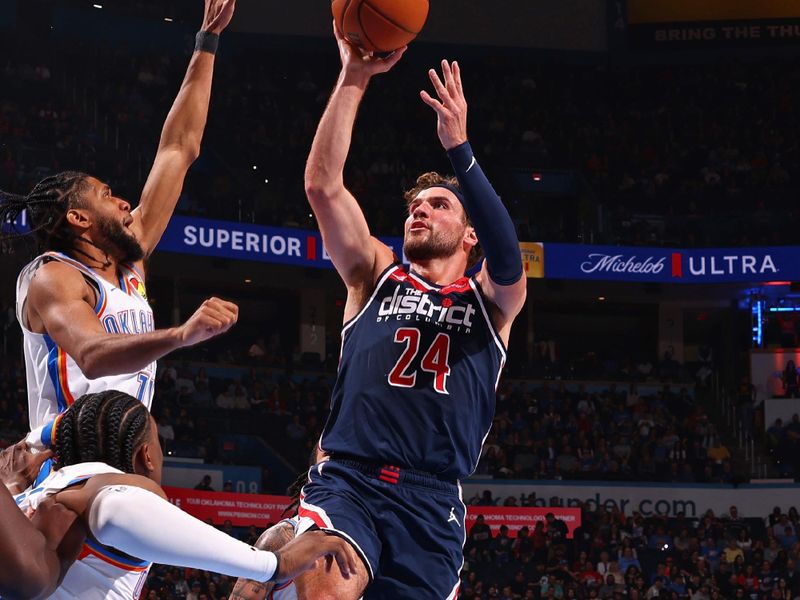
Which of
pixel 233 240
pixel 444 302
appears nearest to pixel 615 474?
pixel 233 240

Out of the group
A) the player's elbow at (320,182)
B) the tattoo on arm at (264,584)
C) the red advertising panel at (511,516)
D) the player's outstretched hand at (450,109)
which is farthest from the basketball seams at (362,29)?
the red advertising panel at (511,516)

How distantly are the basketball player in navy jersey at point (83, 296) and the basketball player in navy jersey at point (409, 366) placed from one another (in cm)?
93

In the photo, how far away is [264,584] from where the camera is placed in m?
4.65

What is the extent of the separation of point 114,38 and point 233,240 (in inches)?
349

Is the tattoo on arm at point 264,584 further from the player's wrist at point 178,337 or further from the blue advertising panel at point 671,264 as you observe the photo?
the blue advertising panel at point 671,264

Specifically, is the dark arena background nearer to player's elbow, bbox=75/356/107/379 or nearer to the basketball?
the basketball

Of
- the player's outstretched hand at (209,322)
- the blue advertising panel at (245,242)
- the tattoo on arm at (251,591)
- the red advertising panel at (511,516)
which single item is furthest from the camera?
the blue advertising panel at (245,242)

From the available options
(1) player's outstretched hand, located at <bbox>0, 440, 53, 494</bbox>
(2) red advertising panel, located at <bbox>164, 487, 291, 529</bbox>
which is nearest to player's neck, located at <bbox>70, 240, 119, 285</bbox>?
(1) player's outstretched hand, located at <bbox>0, 440, 53, 494</bbox>

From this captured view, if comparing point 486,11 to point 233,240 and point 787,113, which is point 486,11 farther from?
point 233,240

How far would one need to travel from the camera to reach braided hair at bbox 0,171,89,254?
194 inches

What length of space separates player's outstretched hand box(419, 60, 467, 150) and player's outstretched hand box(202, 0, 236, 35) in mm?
1359

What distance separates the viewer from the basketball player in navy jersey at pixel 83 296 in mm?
4184

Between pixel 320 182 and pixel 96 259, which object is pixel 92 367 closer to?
pixel 96 259

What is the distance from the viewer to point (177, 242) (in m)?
22.6
